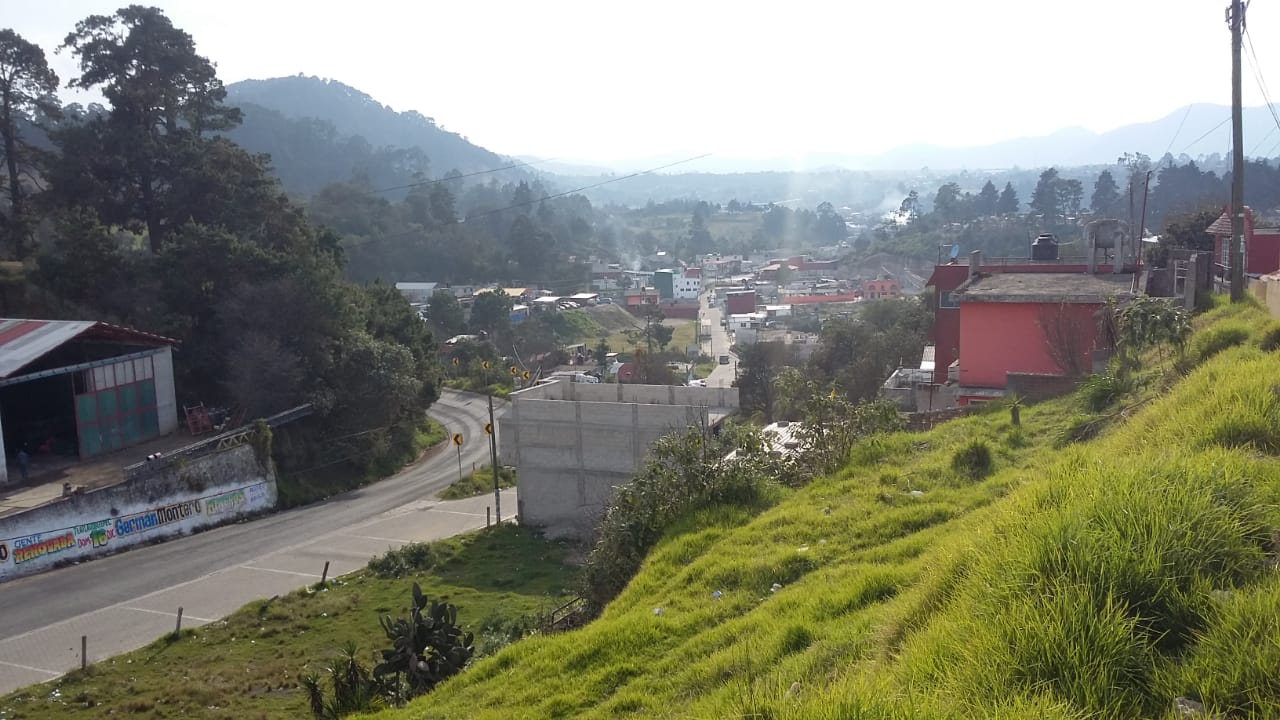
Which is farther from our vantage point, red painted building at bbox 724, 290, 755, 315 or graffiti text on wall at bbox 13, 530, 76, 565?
red painted building at bbox 724, 290, 755, 315

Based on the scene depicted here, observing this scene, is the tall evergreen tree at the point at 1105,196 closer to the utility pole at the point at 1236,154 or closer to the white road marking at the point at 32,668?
the utility pole at the point at 1236,154

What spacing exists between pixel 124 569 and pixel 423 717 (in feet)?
55.7

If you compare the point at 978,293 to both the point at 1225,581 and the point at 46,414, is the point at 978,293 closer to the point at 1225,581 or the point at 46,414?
the point at 1225,581

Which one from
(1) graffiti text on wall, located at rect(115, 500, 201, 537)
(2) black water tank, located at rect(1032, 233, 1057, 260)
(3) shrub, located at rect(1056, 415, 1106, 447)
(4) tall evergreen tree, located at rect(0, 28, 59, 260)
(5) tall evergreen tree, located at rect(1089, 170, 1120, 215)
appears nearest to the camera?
(3) shrub, located at rect(1056, 415, 1106, 447)

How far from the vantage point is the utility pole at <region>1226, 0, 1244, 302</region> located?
1309cm

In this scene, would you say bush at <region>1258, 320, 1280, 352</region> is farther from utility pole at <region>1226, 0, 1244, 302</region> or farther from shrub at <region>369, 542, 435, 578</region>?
shrub at <region>369, 542, 435, 578</region>

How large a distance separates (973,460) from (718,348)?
179ft

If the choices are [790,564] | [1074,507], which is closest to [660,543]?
[790,564]

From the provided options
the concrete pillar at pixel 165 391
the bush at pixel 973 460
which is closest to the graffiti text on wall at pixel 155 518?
the concrete pillar at pixel 165 391

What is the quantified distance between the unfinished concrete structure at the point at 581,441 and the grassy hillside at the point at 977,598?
1229cm

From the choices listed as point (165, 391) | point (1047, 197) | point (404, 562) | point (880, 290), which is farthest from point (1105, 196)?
point (165, 391)

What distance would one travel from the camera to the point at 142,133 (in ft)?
103

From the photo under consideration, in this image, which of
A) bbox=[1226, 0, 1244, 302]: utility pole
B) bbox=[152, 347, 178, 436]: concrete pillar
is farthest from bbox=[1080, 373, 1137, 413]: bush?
bbox=[152, 347, 178, 436]: concrete pillar

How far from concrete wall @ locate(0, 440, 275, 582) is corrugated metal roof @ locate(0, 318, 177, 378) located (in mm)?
3473
